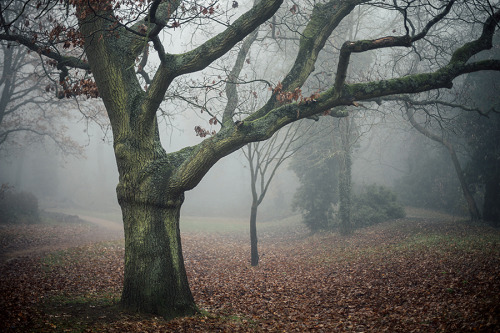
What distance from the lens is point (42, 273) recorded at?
8.57 metres

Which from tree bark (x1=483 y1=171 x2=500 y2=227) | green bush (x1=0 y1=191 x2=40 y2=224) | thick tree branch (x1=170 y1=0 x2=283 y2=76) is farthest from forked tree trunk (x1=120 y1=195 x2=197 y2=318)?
green bush (x1=0 y1=191 x2=40 y2=224)

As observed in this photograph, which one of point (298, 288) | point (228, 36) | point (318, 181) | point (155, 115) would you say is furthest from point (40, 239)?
point (318, 181)

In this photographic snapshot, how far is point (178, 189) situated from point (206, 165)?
0.71 meters

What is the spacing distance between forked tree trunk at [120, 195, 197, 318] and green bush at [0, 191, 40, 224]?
1856 cm

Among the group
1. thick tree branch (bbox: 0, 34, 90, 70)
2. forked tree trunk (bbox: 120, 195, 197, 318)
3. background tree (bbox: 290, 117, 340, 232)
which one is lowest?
forked tree trunk (bbox: 120, 195, 197, 318)

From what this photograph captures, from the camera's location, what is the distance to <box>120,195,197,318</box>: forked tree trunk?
5.35m

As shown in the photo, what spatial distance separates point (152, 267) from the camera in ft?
17.7

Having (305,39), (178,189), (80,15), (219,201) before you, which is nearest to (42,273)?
(178,189)

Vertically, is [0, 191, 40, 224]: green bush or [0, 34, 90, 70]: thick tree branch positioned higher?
[0, 34, 90, 70]: thick tree branch

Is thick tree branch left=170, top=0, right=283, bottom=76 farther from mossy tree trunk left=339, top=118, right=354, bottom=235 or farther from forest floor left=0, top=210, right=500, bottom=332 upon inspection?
mossy tree trunk left=339, top=118, right=354, bottom=235

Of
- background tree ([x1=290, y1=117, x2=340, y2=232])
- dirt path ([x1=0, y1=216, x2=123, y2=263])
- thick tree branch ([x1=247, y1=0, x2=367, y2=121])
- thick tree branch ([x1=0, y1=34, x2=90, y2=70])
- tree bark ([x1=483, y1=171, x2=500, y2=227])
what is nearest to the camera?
thick tree branch ([x1=0, y1=34, x2=90, y2=70])

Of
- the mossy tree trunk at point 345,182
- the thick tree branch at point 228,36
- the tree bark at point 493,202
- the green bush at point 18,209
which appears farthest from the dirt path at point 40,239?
the tree bark at point 493,202

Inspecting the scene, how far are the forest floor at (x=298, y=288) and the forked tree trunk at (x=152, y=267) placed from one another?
250mm

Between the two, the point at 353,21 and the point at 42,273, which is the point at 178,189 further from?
the point at 353,21
